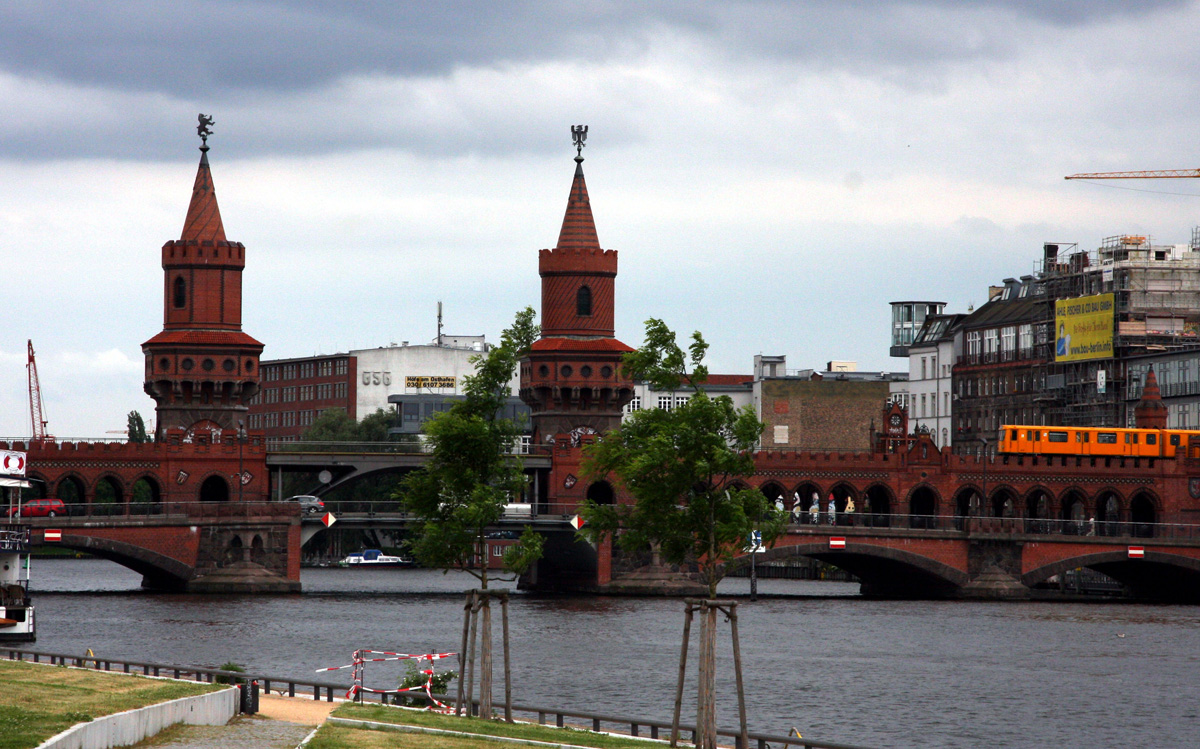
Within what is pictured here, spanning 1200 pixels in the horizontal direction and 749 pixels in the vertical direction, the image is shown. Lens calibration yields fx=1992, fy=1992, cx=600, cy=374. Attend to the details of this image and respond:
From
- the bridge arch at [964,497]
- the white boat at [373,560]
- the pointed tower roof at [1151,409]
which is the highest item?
the pointed tower roof at [1151,409]

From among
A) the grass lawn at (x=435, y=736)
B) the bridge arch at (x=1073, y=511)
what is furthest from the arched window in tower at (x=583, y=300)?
the grass lawn at (x=435, y=736)

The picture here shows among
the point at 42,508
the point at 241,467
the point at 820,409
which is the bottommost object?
the point at 42,508

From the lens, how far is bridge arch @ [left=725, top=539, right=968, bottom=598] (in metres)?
113

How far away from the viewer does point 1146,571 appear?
124 meters

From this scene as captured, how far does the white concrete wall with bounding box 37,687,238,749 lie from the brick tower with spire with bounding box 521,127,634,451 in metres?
80.2

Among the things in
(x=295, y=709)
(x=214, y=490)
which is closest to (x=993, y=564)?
(x=214, y=490)

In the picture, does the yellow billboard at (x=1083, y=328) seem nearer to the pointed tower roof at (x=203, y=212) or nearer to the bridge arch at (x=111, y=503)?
the pointed tower roof at (x=203, y=212)

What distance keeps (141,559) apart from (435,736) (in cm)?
7100

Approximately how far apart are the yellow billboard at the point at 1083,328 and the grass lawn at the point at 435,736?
366 feet

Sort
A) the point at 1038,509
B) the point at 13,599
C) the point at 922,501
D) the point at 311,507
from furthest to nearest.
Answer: the point at 1038,509 < the point at 922,501 < the point at 311,507 < the point at 13,599

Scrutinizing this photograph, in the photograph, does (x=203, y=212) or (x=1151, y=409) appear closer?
(x=203, y=212)

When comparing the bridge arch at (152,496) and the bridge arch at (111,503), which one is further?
the bridge arch at (152,496)

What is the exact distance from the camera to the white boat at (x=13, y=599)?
7006cm

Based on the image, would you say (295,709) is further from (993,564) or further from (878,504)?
(878,504)
